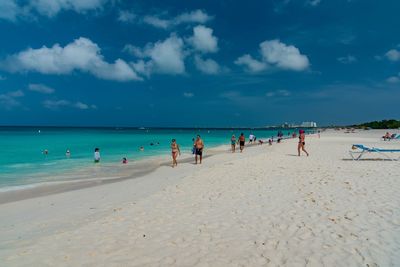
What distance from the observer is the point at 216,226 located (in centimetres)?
624

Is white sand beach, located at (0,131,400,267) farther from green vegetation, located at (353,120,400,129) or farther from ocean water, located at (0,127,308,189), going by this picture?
green vegetation, located at (353,120,400,129)

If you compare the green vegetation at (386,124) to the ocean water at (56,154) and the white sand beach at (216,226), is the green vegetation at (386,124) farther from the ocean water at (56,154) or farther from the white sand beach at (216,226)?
the white sand beach at (216,226)

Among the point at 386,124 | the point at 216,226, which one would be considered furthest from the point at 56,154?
the point at 386,124

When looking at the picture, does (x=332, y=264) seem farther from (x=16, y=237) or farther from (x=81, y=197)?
(x=81, y=197)

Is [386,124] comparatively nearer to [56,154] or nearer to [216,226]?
[56,154]

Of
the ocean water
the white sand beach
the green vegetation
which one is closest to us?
the white sand beach

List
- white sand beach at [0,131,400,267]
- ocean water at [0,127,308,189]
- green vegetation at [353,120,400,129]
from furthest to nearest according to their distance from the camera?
green vegetation at [353,120,400,129] → ocean water at [0,127,308,189] → white sand beach at [0,131,400,267]

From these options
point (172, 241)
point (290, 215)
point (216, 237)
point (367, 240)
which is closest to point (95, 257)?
point (172, 241)

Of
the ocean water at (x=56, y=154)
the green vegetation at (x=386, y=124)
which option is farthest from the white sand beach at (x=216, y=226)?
the green vegetation at (x=386, y=124)

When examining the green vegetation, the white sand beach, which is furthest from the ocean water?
the green vegetation

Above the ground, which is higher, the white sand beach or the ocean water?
the white sand beach

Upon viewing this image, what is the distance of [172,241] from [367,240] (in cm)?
331

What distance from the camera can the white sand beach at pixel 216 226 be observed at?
4.85 metres

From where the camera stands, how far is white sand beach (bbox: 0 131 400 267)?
4848mm
